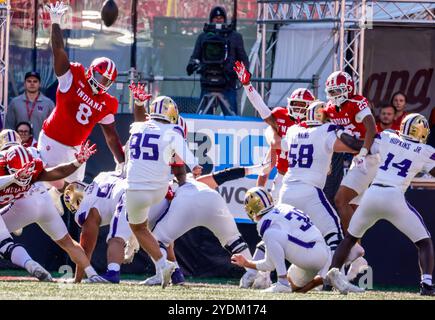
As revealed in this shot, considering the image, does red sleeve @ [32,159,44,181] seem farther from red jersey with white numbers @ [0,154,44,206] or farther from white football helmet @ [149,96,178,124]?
white football helmet @ [149,96,178,124]

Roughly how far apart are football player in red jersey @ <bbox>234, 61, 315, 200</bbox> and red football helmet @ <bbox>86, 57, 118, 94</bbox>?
1.36 metres

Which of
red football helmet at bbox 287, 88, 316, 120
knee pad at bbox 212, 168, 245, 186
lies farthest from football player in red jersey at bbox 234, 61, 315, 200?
knee pad at bbox 212, 168, 245, 186

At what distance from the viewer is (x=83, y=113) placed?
1511cm

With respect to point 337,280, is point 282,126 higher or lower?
higher

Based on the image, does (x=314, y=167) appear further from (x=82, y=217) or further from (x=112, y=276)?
(x=82, y=217)

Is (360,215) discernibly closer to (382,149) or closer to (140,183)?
(382,149)

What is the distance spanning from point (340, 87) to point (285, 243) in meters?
2.67

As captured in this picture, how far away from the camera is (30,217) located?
1395cm

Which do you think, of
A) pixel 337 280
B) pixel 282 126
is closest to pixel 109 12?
pixel 282 126

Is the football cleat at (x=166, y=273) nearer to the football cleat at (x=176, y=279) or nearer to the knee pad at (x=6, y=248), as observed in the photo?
the football cleat at (x=176, y=279)

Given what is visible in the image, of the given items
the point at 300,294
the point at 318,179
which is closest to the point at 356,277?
the point at 318,179

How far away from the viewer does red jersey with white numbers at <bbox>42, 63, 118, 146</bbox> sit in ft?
Answer: 49.4

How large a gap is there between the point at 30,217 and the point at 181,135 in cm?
187

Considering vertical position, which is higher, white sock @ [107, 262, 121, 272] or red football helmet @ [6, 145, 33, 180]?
red football helmet @ [6, 145, 33, 180]
